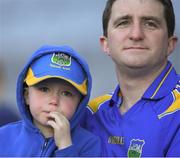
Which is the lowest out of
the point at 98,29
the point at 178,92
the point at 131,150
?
the point at 131,150

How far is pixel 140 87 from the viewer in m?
1.74

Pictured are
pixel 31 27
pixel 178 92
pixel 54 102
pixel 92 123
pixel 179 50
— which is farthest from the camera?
pixel 31 27

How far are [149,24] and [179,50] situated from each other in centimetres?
47

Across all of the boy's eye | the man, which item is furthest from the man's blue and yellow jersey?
the boy's eye

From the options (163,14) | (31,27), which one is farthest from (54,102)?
(31,27)

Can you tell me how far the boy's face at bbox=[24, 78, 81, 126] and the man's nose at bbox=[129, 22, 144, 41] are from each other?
28cm

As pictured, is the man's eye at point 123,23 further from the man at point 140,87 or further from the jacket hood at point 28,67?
the jacket hood at point 28,67

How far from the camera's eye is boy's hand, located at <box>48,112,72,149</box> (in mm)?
1499

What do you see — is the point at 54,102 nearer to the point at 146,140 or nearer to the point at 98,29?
the point at 146,140

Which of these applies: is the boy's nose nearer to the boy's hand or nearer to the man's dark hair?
the boy's hand

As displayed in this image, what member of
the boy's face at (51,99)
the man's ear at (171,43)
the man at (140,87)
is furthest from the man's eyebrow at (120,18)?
the boy's face at (51,99)

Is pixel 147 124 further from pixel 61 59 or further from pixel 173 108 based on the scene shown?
pixel 61 59

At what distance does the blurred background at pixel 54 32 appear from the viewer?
2234 millimetres

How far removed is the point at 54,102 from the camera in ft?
5.00
